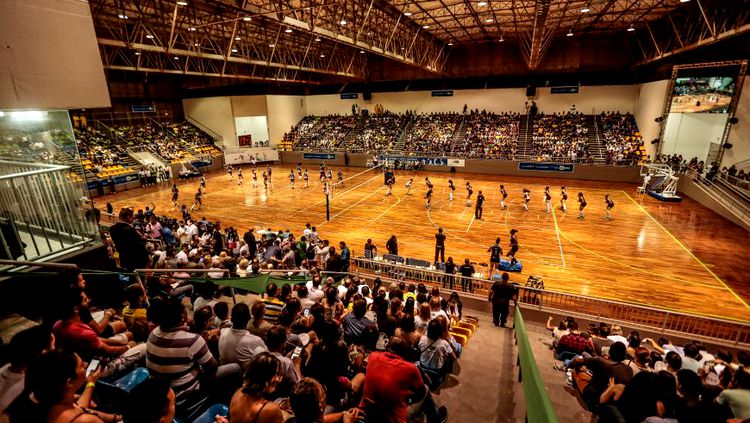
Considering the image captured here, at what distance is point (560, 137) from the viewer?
3222 centimetres

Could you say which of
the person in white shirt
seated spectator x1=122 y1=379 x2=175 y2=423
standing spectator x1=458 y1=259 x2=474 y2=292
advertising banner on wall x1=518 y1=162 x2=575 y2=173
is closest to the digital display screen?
advertising banner on wall x1=518 y1=162 x2=575 y2=173

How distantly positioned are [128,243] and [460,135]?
3336 centimetres

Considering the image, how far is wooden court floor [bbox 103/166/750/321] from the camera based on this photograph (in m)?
11.7

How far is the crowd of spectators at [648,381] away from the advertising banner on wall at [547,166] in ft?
83.4

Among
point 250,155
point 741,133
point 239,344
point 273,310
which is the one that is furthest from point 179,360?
point 250,155

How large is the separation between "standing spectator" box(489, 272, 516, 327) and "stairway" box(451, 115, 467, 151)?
2786 centimetres

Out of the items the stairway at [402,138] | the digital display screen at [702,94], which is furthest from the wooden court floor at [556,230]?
the stairway at [402,138]

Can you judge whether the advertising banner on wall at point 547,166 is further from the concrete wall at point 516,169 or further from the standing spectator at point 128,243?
the standing spectator at point 128,243

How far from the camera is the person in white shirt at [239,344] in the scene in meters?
3.64

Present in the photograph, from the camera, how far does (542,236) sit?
16.2 m

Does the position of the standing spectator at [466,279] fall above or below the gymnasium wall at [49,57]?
below

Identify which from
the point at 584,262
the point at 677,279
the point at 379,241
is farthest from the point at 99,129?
the point at 677,279

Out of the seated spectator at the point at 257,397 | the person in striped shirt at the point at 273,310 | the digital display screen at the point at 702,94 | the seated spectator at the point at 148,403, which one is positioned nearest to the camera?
the seated spectator at the point at 148,403

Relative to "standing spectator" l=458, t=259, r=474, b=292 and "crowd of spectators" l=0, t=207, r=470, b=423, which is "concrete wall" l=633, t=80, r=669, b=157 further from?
"crowd of spectators" l=0, t=207, r=470, b=423
